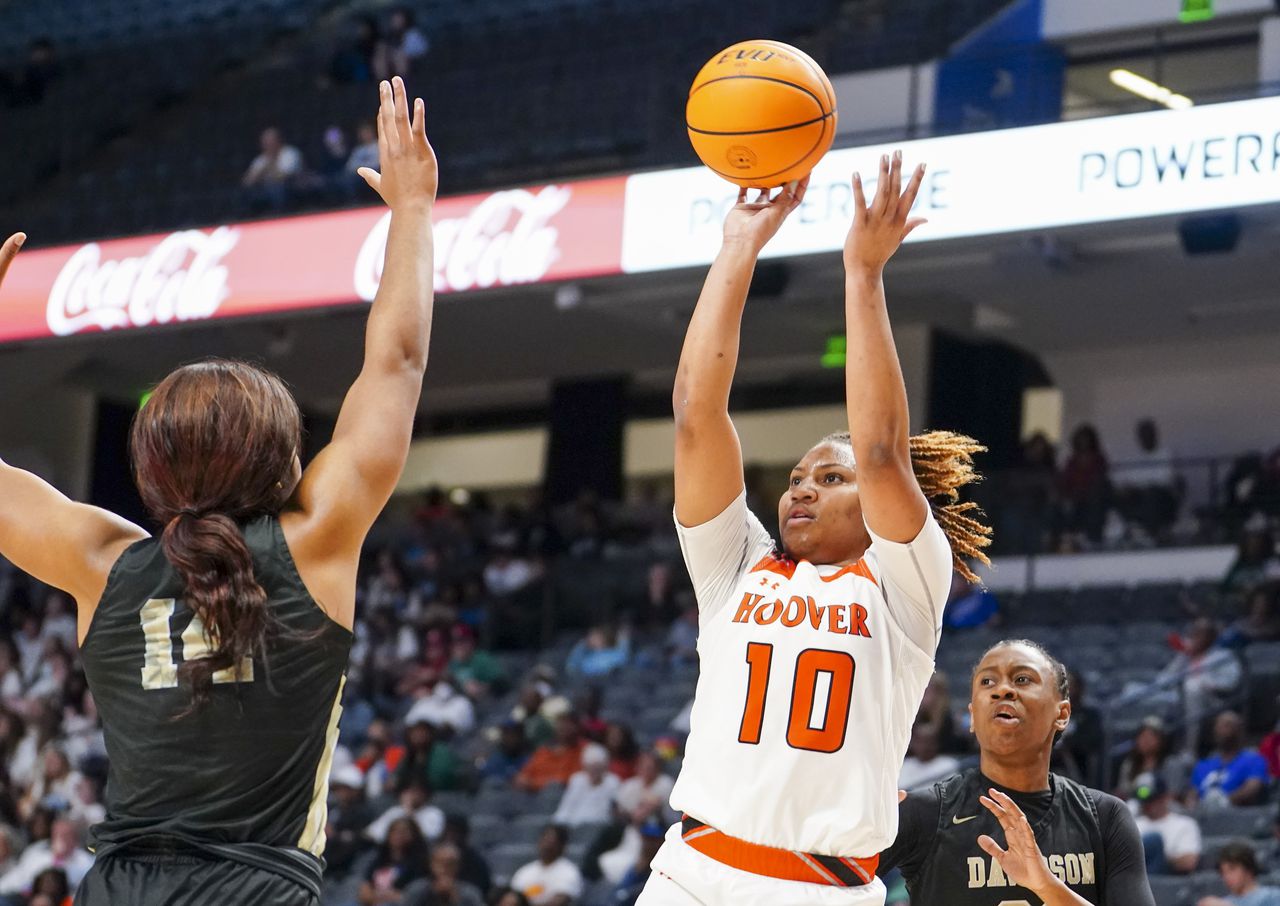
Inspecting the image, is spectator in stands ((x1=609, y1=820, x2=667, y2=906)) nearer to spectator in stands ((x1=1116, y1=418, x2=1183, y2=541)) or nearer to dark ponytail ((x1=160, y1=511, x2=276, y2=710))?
spectator in stands ((x1=1116, y1=418, x2=1183, y2=541))

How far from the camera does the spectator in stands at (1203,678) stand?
37.3 ft

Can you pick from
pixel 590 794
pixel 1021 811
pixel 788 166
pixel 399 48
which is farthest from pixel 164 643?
pixel 399 48

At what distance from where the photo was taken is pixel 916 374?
17562 mm

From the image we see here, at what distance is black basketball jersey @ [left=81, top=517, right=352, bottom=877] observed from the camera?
2.54 metres

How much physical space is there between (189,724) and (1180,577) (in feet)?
42.0

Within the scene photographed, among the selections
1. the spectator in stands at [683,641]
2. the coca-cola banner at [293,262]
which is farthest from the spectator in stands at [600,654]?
the coca-cola banner at [293,262]

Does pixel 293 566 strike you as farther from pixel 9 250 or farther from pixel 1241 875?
pixel 1241 875

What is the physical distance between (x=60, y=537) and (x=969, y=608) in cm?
1148

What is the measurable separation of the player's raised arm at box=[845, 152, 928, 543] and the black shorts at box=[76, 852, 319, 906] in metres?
1.49

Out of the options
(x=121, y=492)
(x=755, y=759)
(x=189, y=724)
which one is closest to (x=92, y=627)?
(x=189, y=724)

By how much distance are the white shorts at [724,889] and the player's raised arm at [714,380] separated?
695 mm

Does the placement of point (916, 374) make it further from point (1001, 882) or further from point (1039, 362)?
point (1001, 882)

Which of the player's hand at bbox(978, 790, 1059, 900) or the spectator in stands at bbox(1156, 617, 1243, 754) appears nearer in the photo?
the player's hand at bbox(978, 790, 1059, 900)

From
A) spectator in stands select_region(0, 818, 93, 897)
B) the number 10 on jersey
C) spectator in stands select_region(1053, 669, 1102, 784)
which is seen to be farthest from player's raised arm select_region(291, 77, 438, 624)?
spectator in stands select_region(0, 818, 93, 897)
